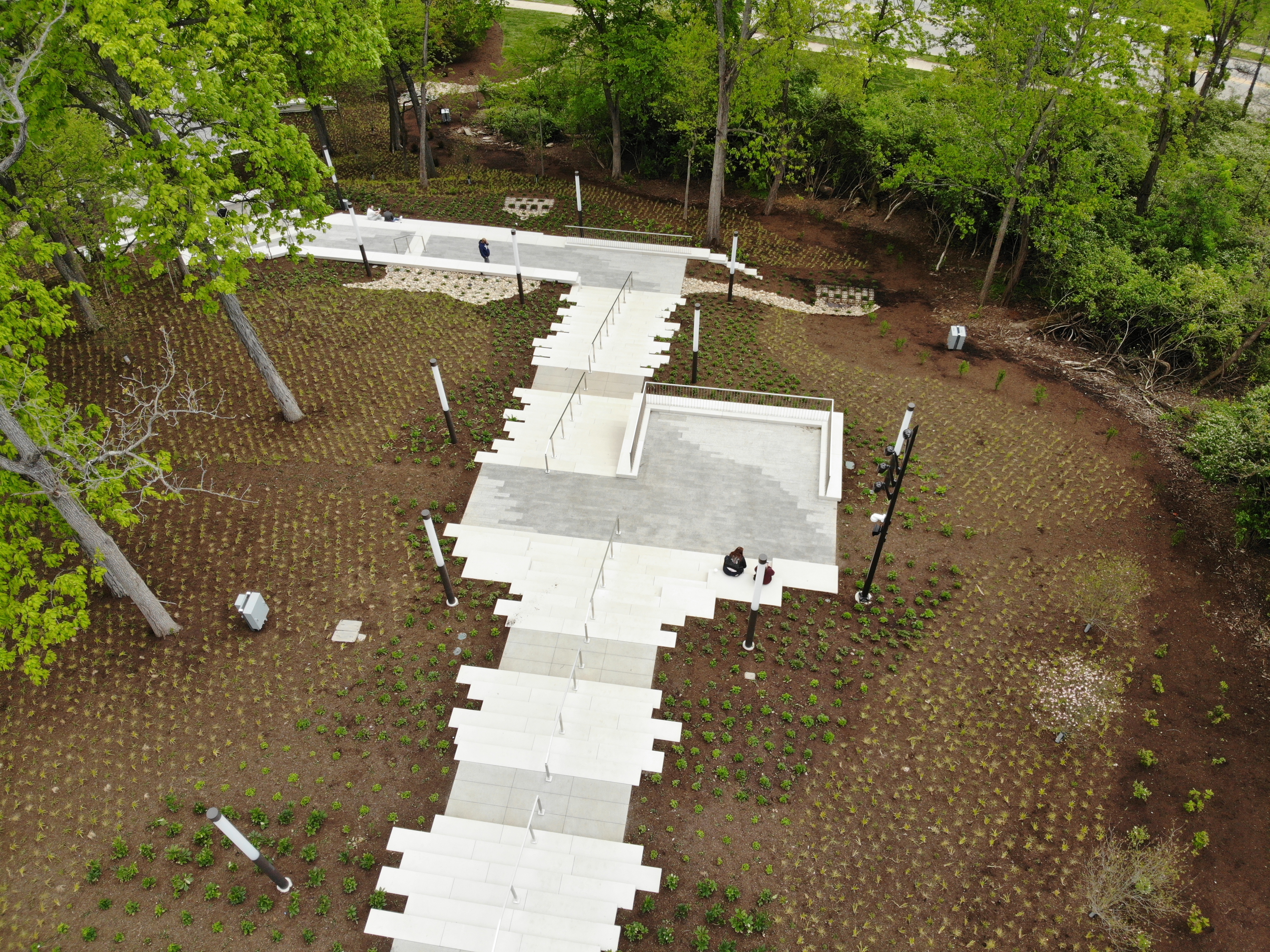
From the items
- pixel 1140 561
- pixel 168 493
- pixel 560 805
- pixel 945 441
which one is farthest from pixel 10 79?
pixel 1140 561

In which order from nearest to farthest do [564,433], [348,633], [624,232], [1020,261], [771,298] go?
[348,633]
[564,433]
[1020,261]
[771,298]
[624,232]

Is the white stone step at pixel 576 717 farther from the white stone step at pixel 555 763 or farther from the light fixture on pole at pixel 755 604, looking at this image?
the light fixture on pole at pixel 755 604

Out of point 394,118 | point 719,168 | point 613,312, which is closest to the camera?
point 613,312

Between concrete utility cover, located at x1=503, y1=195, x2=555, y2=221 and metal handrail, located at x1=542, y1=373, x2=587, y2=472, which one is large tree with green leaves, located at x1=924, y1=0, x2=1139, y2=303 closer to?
metal handrail, located at x1=542, y1=373, x2=587, y2=472

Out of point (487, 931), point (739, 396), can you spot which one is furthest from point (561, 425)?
point (487, 931)

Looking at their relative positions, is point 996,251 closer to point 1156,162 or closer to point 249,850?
point 1156,162

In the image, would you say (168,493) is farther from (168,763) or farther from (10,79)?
(10,79)

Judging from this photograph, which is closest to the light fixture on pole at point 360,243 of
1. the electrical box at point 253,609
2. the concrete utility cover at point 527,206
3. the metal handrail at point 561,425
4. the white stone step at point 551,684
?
the concrete utility cover at point 527,206
